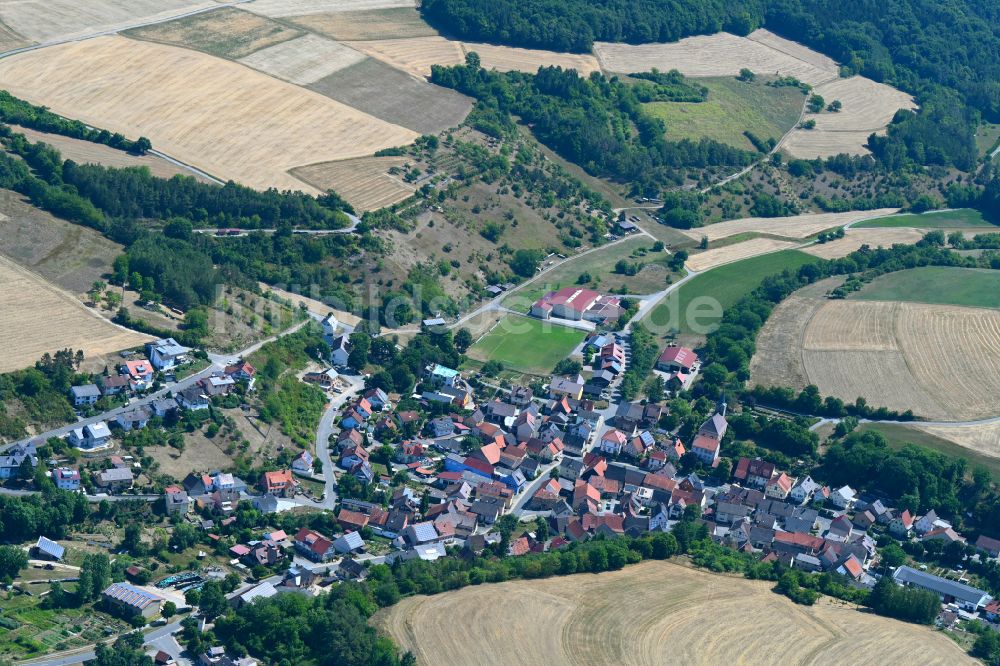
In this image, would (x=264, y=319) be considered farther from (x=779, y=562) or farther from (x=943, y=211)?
(x=943, y=211)

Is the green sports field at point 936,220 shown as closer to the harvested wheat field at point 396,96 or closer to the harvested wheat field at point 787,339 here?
the harvested wheat field at point 787,339

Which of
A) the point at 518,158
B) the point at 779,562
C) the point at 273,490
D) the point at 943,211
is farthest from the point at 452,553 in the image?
the point at 943,211

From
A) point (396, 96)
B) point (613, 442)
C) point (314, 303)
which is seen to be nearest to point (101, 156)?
point (314, 303)

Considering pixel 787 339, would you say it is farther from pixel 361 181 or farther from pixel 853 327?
pixel 361 181

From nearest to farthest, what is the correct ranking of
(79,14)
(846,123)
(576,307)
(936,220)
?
(576,307)
(936,220)
(79,14)
(846,123)

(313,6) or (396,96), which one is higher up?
(313,6)

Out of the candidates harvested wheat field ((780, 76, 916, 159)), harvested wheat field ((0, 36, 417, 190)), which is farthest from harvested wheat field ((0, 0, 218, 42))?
harvested wheat field ((780, 76, 916, 159))
